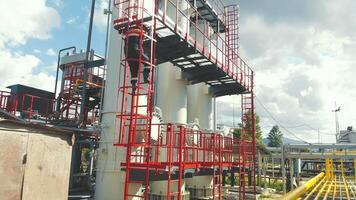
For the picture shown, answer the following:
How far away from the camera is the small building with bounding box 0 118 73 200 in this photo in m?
5.80

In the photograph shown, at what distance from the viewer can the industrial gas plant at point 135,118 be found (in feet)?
21.7

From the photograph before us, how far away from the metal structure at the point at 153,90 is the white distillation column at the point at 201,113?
1.78ft

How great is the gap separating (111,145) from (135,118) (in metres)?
2.03

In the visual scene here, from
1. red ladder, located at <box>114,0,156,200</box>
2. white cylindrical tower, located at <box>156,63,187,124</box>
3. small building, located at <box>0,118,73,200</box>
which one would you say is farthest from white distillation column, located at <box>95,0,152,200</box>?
white cylindrical tower, located at <box>156,63,187,124</box>

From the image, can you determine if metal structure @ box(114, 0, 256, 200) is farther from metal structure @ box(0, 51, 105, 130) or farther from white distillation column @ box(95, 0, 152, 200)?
metal structure @ box(0, 51, 105, 130)

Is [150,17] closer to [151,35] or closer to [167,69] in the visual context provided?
[151,35]

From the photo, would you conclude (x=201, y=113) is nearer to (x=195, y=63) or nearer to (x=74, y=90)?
(x=195, y=63)

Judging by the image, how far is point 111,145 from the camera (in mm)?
10250

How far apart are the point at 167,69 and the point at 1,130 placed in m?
9.83

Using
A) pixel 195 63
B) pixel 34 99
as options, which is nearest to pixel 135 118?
pixel 195 63

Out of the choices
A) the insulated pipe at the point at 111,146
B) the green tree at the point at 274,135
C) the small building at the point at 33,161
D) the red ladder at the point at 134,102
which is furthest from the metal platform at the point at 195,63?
the green tree at the point at 274,135

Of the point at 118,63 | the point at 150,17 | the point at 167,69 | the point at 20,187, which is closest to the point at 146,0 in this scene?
the point at 150,17

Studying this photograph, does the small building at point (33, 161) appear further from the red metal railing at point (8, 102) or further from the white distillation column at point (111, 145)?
the red metal railing at point (8, 102)

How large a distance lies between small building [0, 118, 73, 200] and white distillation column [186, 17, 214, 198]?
35.0 ft
